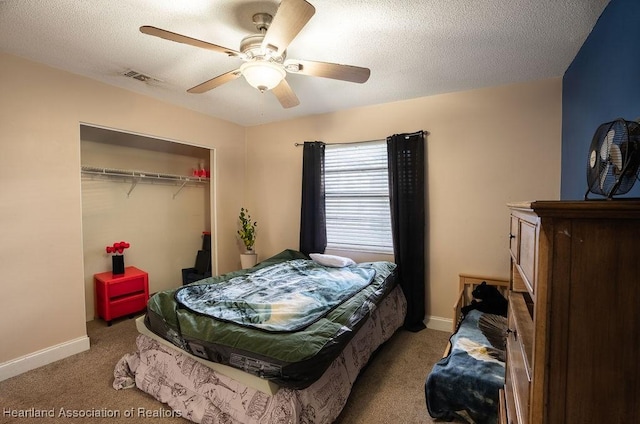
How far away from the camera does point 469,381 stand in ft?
5.25

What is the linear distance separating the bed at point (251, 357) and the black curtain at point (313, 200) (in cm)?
128

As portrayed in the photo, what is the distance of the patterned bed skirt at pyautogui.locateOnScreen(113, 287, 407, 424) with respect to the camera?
4.74 ft

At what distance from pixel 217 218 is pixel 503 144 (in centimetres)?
338

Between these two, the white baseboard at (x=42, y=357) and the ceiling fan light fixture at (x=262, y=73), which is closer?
the ceiling fan light fixture at (x=262, y=73)

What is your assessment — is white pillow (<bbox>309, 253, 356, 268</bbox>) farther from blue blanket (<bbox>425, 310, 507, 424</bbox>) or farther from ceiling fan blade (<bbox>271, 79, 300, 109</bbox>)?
ceiling fan blade (<bbox>271, 79, 300, 109</bbox>)

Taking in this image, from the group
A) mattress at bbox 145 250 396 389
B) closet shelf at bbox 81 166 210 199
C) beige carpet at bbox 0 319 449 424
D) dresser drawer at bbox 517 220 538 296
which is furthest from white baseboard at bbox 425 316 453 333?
closet shelf at bbox 81 166 210 199

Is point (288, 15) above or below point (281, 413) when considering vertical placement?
above

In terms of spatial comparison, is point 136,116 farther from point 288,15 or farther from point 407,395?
point 407,395

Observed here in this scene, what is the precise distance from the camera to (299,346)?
4.70ft

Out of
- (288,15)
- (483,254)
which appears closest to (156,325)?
(288,15)

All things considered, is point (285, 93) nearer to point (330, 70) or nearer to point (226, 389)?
point (330, 70)

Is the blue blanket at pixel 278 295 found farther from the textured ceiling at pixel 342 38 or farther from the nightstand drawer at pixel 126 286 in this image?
the textured ceiling at pixel 342 38

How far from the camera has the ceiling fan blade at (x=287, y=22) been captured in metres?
1.25

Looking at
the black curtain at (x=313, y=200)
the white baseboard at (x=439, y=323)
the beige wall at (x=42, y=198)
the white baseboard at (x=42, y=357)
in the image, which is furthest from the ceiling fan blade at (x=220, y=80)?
the white baseboard at (x=439, y=323)
